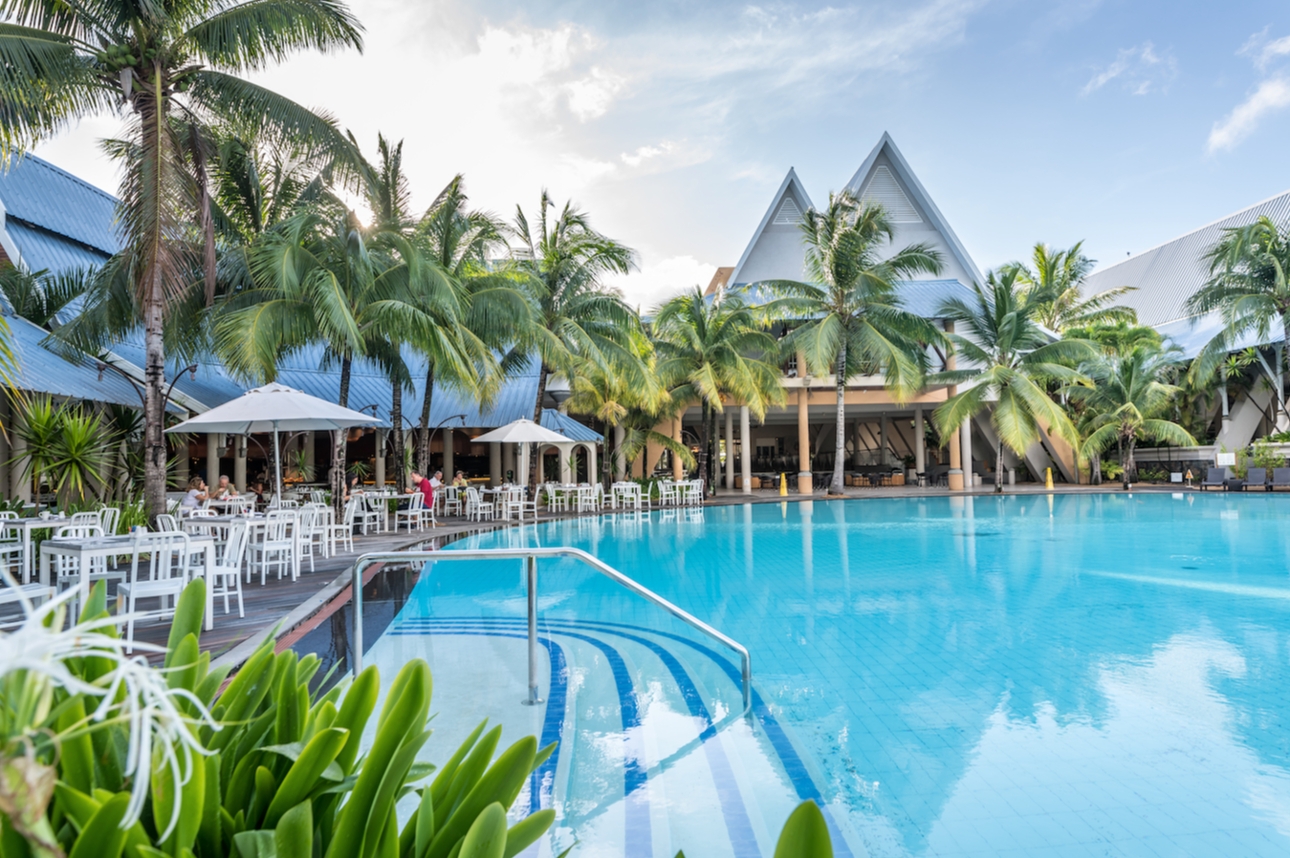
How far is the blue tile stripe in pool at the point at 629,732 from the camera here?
3504mm

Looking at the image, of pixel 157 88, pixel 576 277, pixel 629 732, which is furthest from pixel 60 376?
pixel 629 732

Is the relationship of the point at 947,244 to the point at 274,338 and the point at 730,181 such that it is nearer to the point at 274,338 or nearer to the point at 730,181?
the point at 730,181

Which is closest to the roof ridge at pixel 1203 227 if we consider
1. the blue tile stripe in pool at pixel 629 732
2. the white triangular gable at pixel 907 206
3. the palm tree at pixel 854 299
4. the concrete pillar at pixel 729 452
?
the white triangular gable at pixel 907 206

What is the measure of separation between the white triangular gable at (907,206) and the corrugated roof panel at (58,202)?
960 inches

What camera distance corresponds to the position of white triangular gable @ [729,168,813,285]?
97.5ft

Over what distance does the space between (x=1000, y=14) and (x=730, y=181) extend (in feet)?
31.4

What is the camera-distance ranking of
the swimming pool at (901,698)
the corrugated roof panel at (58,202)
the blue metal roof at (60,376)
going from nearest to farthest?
1. the swimming pool at (901,698)
2. the blue metal roof at (60,376)
3. the corrugated roof panel at (58,202)

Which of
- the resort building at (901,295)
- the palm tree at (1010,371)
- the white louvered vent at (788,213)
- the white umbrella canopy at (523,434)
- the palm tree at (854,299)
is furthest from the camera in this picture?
the white louvered vent at (788,213)

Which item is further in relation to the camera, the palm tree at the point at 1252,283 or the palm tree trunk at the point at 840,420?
the palm tree trunk at the point at 840,420

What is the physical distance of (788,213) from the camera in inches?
1187

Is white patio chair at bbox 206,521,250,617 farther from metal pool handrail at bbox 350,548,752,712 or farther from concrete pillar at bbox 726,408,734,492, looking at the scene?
concrete pillar at bbox 726,408,734,492

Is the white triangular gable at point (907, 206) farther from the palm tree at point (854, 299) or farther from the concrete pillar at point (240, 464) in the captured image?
the concrete pillar at point (240, 464)

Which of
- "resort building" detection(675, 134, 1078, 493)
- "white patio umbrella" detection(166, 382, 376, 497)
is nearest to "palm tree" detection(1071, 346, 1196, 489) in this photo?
"resort building" detection(675, 134, 1078, 493)

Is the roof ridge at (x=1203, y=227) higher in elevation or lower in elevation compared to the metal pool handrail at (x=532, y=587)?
higher
